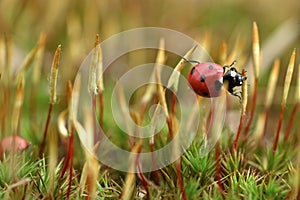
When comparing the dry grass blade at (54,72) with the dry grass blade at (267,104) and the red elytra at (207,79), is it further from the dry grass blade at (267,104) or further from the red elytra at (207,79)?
the dry grass blade at (267,104)

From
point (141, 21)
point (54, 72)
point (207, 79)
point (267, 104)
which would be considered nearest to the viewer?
point (54, 72)

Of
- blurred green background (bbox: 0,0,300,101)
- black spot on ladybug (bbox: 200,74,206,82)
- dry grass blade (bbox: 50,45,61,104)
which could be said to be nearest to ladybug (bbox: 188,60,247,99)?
black spot on ladybug (bbox: 200,74,206,82)

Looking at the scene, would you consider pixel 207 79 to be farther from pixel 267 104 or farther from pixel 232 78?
pixel 267 104

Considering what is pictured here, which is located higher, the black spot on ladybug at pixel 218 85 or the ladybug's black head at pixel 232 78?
the ladybug's black head at pixel 232 78

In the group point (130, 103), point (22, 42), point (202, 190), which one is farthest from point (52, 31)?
point (202, 190)

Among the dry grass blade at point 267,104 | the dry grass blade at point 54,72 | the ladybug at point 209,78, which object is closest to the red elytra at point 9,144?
the dry grass blade at point 54,72

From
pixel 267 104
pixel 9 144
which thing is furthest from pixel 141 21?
pixel 9 144

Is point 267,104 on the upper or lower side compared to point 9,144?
upper

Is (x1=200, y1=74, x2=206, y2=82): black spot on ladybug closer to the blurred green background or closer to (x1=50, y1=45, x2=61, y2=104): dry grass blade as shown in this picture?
(x1=50, y1=45, x2=61, y2=104): dry grass blade
